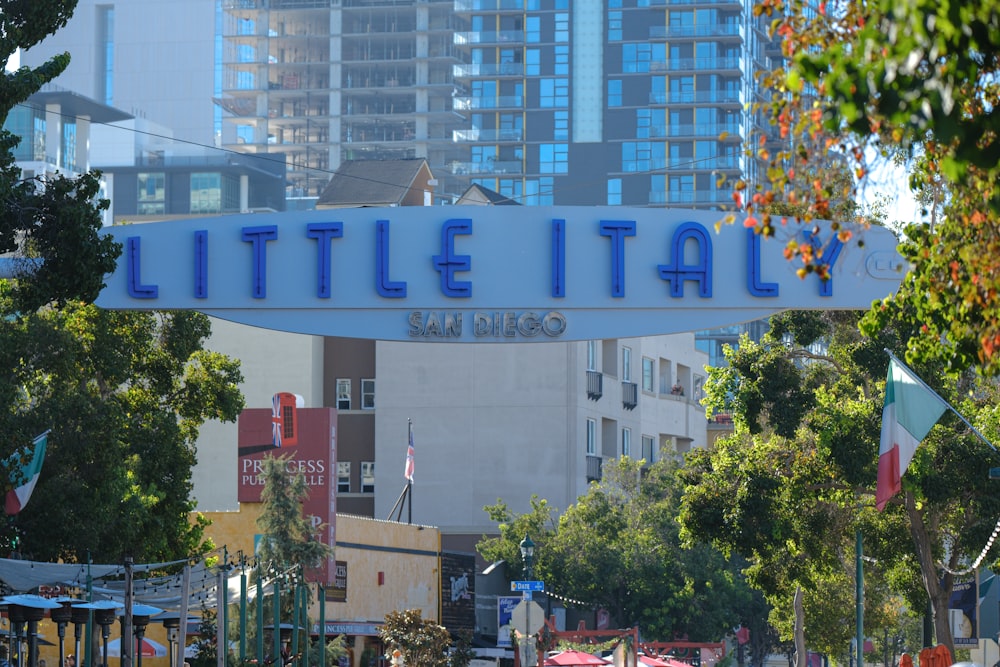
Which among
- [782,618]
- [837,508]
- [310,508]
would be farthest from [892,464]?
[782,618]

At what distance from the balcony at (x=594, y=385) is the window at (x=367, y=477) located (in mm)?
8945

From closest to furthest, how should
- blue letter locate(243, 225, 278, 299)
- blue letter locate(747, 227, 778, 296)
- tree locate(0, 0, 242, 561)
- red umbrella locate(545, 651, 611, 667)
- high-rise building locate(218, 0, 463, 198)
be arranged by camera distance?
blue letter locate(747, 227, 778, 296)
blue letter locate(243, 225, 278, 299)
tree locate(0, 0, 242, 561)
red umbrella locate(545, 651, 611, 667)
high-rise building locate(218, 0, 463, 198)

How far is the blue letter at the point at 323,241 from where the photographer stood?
53.8 ft

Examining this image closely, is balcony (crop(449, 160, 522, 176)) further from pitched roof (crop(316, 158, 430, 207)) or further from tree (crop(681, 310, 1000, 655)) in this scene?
tree (crop(681, 310, 1000, 655))

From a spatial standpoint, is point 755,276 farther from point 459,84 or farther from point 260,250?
point 459,84

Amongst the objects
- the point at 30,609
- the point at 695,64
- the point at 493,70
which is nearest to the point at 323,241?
the point at 30,609

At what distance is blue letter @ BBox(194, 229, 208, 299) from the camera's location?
1653cm

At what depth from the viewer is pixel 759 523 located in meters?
30.1

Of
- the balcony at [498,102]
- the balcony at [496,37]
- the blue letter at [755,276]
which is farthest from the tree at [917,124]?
the balcony at [498,102]

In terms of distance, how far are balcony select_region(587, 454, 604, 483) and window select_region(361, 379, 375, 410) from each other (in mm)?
8824

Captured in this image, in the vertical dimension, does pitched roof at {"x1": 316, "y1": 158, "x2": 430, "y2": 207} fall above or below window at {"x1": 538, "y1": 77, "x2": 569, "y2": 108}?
below

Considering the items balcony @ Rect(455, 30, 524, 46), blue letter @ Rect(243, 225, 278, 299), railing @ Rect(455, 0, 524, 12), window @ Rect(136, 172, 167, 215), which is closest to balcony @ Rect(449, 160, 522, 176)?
balcony @ Rect(455, 30, 524, 46)

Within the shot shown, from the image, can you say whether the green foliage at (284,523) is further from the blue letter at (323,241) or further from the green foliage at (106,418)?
the blue letter at (323,241)

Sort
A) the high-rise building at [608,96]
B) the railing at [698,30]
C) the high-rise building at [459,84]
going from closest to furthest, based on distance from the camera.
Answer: the railing at [698,30]
the high-rise building at [608,96]
the high-rise building at [459,84]
